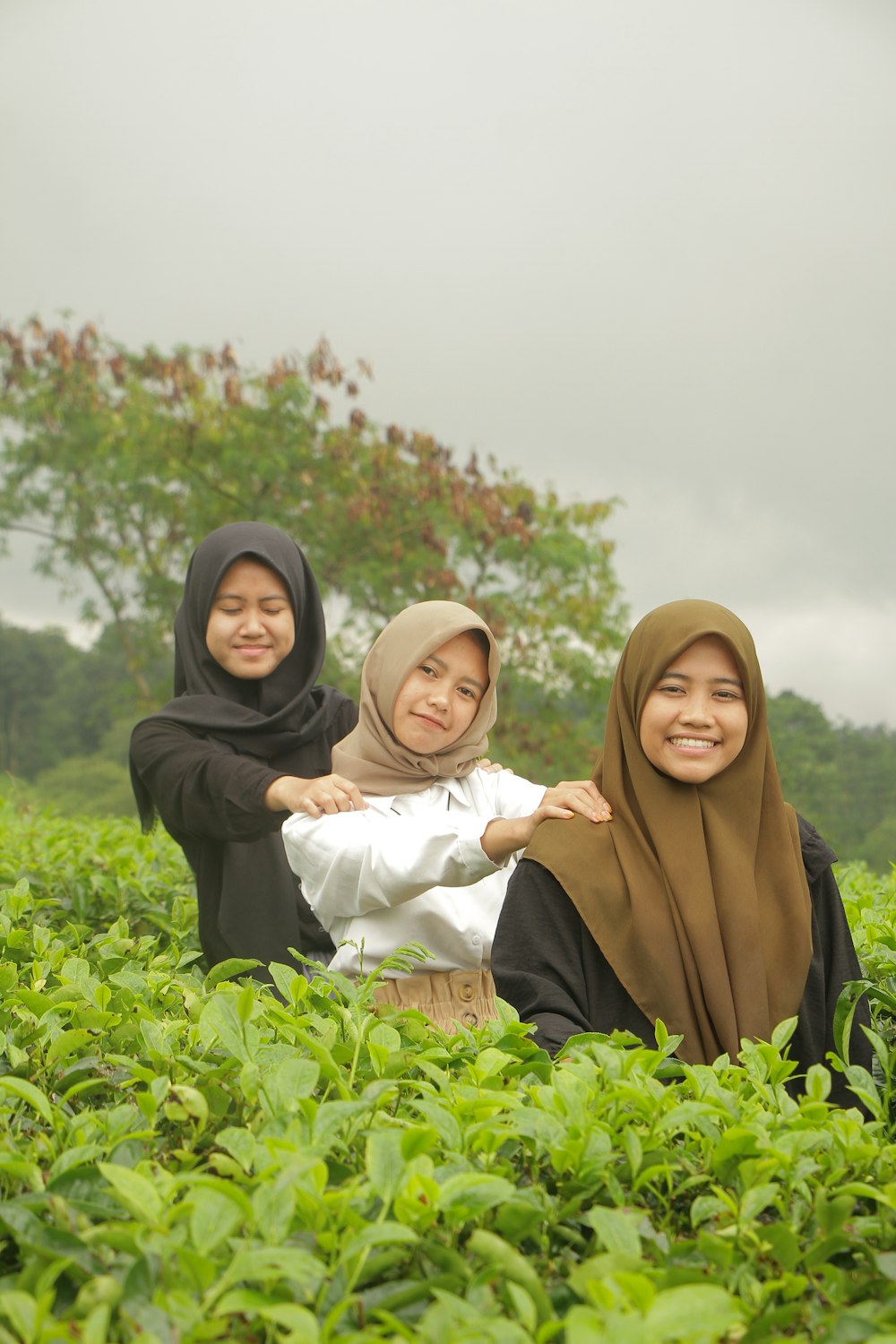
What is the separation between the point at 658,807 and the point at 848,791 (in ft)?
47.2

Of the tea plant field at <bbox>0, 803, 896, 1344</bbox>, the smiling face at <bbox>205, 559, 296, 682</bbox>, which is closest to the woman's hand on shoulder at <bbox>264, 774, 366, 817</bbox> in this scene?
the smiling face at <bbox>205, 559, 296, 682</bbox>

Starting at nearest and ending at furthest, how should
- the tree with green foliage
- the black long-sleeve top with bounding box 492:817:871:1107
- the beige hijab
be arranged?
the black long-sleeve top with bounding box 492:817:871:1107 < the beige hijab < the tree with green foliage

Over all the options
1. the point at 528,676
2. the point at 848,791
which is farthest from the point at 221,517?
the point at 848,791

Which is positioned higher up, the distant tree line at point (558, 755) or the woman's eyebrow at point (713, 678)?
the distant tree line at point (558, 755)

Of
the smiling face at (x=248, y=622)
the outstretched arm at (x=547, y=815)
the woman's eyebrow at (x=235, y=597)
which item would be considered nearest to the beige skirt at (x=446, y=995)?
the outstretched arm at (x=547, y=815)

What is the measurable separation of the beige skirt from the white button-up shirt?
0.04m

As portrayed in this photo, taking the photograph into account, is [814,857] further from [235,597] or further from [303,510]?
[303,510]

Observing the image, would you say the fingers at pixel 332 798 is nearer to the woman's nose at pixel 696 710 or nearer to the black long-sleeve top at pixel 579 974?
the black long-sleeve top at pixel 579 974

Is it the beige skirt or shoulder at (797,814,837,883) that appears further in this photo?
the beige skirt

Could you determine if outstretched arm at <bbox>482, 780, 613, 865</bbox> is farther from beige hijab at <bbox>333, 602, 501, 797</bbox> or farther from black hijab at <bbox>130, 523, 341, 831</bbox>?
black hijab at <bbox>130, 523, 341, 831</bbox>

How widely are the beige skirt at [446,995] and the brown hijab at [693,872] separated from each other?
0.45m

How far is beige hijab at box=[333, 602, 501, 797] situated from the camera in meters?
2.81

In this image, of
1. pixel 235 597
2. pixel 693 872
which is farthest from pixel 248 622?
pixel 693 872

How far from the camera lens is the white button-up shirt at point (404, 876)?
8.16 ft
